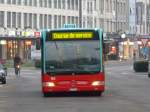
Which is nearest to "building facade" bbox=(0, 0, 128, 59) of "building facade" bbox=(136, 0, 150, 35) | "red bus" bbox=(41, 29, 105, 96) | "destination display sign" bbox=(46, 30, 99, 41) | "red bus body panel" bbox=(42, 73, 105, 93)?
"building facade" bbox=(136, 0, 150, 35)

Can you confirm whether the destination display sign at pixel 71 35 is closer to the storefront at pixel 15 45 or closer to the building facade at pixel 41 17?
the building facade at pixel 41 17

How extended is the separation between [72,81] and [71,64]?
2.18 feet

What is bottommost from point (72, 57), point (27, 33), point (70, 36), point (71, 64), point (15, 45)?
point (71, 64)

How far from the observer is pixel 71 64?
28.4 meters

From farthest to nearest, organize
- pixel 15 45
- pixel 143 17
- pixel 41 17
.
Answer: pixel 143 17 → pixel 41 17 → pixel 15 45

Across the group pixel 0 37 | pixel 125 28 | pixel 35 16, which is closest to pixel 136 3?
pixel 125 28

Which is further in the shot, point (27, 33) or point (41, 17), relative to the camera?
point (41, 17)

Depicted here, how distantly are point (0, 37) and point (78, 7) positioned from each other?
2200 centimetres

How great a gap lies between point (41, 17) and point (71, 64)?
76.1 m

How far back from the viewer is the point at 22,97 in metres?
28.6

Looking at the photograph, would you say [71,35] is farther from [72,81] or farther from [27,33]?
A: [27,33]

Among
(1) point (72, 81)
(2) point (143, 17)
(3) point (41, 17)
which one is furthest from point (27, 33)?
(1) point (72, 81)

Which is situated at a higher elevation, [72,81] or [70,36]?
[70,36]

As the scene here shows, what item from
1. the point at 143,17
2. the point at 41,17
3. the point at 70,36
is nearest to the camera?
the point at 70,36
